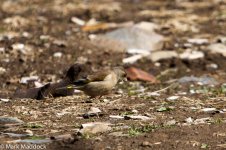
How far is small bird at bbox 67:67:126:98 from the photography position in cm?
995

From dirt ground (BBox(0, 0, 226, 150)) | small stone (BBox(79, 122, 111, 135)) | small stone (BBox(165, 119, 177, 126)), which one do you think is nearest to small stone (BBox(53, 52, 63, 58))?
dirt ground (BBox(0, 0, 226, 150))

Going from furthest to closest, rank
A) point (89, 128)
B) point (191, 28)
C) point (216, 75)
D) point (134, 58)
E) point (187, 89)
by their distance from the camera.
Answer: point (191, 28)
point (134, 58)
point (216, 75)
point (187, 89)
point (89, 128)

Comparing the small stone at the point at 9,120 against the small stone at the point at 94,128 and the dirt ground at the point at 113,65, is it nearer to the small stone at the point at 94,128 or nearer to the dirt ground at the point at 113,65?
the dirt ground at the point at 113,65

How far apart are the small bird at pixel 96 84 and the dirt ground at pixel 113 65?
8.2 inches

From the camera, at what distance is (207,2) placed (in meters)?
19.3

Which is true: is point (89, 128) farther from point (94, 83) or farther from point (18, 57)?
point (18, 57)

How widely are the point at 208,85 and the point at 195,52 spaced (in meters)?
2.24

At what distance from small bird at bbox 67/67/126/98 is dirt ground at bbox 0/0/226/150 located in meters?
0.21

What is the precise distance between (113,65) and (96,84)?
12.7ft

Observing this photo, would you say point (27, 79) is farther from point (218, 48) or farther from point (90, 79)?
point (218, 48)

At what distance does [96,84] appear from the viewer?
9.97 m

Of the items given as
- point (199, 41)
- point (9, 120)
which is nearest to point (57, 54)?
point (199, 41)

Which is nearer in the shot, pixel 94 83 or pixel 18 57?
pixel 94 83

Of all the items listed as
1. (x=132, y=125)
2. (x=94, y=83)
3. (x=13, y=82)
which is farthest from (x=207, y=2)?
(x=132, y=125)
